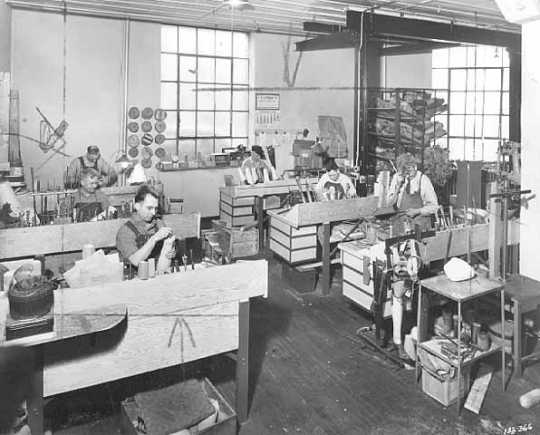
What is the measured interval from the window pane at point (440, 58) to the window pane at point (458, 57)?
0.44ft

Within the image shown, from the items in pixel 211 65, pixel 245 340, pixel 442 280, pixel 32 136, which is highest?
pixel 211 65

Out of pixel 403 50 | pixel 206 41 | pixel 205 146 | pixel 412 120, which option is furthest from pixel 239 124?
pixel 403 50

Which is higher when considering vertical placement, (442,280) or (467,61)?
(467,61)

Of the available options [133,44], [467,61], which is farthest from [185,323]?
[467,61]

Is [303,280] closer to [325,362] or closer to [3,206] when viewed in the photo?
[325,362]

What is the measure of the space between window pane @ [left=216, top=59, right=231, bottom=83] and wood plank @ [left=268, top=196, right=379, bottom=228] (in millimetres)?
4312

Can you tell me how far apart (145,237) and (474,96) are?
8.86m

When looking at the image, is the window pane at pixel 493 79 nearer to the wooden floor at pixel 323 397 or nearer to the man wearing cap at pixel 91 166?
the man wearing cap at pixel 91 166

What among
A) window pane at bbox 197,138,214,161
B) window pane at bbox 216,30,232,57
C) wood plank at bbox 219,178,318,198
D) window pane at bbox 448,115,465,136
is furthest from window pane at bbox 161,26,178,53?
window pane at bbox 448,115,465,136

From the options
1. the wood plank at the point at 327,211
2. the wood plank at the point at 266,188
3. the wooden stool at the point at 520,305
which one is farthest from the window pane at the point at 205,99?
the wooden stool at the point at 520,305

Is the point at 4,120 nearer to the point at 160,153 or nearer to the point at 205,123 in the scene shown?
the point at 160,153

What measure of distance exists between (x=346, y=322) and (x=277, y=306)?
77 centimetres

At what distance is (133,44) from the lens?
8.41 meters

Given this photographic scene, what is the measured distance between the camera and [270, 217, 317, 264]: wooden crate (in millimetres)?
5594
